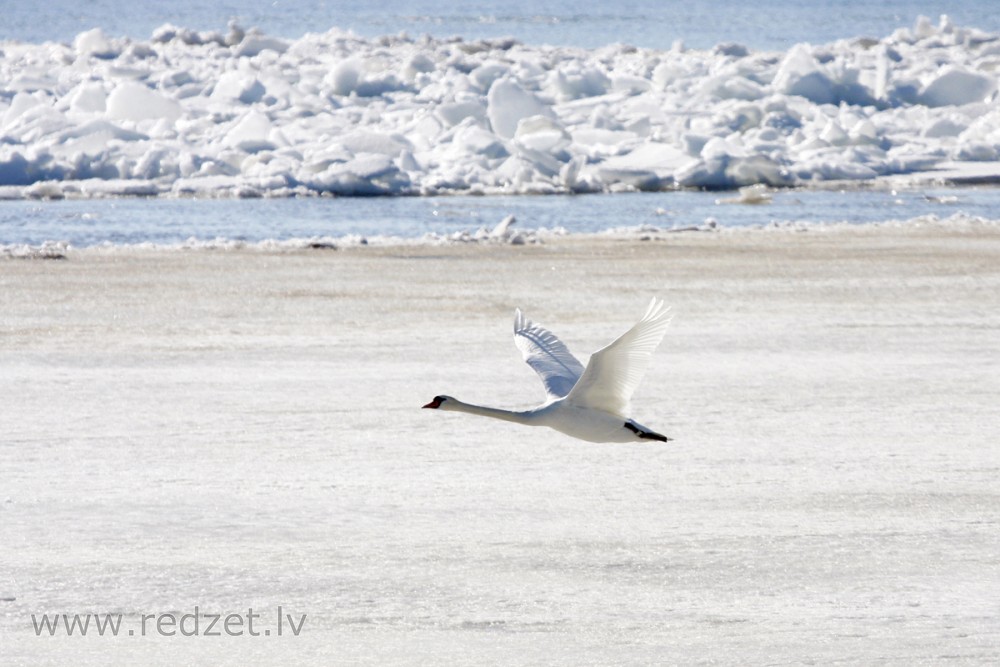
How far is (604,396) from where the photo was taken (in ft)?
18.6

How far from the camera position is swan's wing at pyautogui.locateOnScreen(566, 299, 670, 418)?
17.6ft

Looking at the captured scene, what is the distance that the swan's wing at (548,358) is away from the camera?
20.2 ft

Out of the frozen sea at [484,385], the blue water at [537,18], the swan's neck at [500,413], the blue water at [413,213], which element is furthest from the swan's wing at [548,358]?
the blue water at [537,18]

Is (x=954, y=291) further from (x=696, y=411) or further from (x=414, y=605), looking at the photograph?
(x=414, y=605)

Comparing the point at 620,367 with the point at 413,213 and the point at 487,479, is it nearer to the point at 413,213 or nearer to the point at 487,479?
the point at 487,479

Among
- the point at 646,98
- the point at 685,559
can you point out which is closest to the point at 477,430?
the point at 685,559

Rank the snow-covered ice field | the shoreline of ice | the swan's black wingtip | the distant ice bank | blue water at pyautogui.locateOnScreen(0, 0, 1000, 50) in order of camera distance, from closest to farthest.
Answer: the snow-covered ice field → the swan's black wingtip → the shoreline of ice → the distant ice bank → blue water at pyautogui.locateOnScreen(0, 0, 1000, 50)

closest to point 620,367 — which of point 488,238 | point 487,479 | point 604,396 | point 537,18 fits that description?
point 604,396

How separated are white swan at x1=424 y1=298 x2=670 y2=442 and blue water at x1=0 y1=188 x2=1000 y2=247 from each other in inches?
393

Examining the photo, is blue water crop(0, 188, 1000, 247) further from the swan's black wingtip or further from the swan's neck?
the swan's black wingtip

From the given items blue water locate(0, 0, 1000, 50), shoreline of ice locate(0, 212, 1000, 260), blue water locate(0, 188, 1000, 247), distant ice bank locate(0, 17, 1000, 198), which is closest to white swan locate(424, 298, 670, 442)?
shoreline of ice locate(0, 212, 1000, 260)

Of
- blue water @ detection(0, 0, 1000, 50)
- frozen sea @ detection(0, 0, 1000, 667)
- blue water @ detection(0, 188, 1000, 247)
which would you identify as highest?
blue water @ detection(0, 0, 1000, 50)

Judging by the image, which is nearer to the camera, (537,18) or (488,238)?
(488,238)

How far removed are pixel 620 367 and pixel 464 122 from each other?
16888mm
